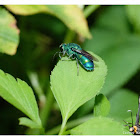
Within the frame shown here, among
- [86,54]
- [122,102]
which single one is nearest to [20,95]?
[86,54]

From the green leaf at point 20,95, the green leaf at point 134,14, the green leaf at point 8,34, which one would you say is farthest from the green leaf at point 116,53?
the green leaf at point 20,95

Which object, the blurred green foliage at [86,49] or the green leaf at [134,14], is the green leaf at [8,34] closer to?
the blurred green foliage at [86,49]

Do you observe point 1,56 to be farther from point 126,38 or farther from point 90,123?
point 90,123

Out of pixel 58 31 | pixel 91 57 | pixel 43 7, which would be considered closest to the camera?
pixel 91 57

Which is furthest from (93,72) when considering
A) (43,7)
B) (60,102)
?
(43,7)

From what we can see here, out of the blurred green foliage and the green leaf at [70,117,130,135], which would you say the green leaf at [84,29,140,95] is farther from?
the green leaf at [70,117,130,135]

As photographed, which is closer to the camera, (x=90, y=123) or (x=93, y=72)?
(x=90, y=123)
